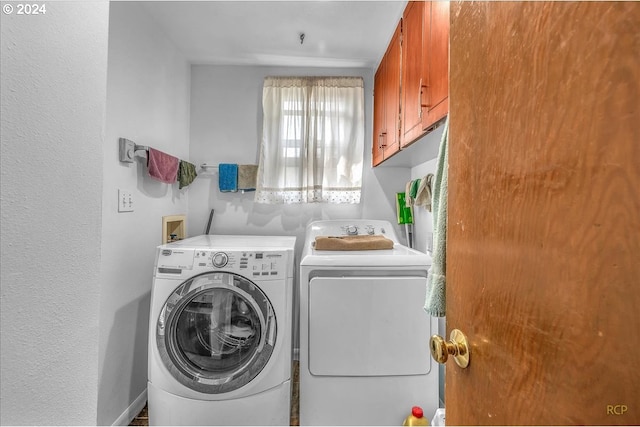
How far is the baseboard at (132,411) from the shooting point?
1.62 meters

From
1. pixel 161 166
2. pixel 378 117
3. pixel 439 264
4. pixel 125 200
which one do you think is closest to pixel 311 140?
pixel 378 117

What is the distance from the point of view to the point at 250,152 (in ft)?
8.27

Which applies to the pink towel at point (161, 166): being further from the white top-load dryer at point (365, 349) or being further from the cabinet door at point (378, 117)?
the cabinet door at point (378, 117)

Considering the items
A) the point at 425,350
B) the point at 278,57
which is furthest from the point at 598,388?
the point at 278,57

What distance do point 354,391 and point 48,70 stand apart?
173 centimetres

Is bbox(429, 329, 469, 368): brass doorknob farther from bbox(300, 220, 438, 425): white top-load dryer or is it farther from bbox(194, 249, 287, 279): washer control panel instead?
bbox(194, 249, 287, 279): washer control panel

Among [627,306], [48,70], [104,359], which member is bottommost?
[104,359]

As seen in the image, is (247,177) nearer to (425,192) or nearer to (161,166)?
(161,166)

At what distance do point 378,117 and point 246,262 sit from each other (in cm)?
156

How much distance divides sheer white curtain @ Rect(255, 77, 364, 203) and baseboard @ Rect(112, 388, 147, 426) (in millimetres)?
1609

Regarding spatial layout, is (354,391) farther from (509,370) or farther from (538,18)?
(538,18)

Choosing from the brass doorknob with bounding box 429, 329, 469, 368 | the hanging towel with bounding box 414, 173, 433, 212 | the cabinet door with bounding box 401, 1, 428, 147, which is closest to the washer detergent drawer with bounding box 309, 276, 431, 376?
the hanging towel with bounding box 414, 173, 433, 212

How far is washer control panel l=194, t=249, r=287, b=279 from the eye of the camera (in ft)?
4.91

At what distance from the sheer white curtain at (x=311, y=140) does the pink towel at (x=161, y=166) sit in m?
0.68
